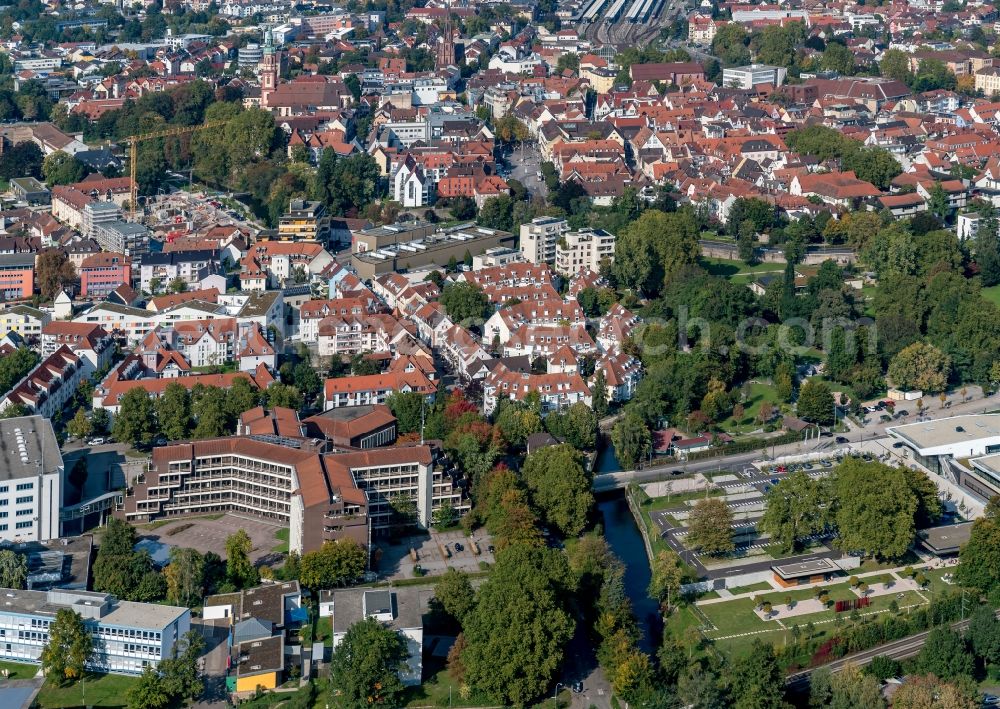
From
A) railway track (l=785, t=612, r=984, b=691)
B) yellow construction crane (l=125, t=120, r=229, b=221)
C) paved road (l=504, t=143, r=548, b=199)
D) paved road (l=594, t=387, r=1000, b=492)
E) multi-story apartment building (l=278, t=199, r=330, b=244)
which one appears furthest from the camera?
yellow construction crane (l=125, t=120, r=229, b=221)

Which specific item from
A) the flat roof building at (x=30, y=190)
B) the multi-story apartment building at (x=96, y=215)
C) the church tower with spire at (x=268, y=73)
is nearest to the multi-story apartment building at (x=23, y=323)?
the multi-story apartment building at (x=96, y=215)

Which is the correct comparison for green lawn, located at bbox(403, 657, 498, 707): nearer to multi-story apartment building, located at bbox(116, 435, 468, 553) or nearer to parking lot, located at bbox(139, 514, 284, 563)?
parking lot, located at bbox(139, 514, 284, 563)

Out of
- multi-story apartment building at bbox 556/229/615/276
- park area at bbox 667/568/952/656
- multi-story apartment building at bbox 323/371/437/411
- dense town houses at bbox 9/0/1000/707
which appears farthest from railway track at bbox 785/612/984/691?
multi-story apartment building at bbox 556/229/615/276

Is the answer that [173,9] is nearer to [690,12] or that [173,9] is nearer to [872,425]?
[690,12]

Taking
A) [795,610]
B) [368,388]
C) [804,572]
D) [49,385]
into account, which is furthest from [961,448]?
[49,385]

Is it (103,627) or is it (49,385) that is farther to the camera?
(49,385)

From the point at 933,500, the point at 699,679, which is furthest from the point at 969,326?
the point at 699,679

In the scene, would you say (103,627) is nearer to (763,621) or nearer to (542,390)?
(763,621)
